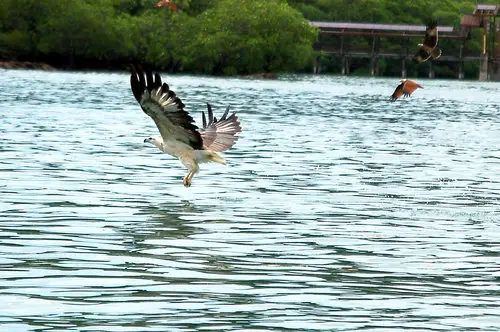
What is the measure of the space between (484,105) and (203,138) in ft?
149

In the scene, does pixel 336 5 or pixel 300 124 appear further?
pixel 336 5

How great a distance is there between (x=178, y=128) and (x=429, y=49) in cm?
1246

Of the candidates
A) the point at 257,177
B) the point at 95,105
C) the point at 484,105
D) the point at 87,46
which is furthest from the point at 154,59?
the point at 257,177

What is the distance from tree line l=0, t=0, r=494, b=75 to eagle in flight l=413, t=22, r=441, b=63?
272 feet

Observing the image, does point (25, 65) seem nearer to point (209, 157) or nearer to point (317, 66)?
point (317, 66)

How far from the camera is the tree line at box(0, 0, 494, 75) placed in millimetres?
113312

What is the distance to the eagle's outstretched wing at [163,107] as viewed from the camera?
614 inches

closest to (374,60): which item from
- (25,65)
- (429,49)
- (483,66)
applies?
(483,66)

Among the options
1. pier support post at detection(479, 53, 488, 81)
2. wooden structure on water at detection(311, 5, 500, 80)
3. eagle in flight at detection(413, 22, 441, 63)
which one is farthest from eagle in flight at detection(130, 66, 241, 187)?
pier support post at detection(479, 53, 488, 81)

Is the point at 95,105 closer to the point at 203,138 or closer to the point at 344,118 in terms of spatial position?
the point at 344,118

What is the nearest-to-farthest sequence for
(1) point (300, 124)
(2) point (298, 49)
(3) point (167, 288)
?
(3) point (167, 288) → (1) point (300, 124) → (2) point (298, 49)

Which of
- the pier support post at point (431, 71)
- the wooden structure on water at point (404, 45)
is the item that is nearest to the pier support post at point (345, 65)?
the wooden structure on water at point (404, 45)

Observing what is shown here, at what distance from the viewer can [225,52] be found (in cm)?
11431

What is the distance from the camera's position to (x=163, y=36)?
11694 cm
